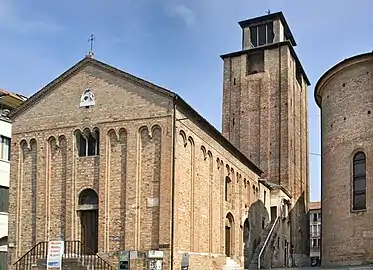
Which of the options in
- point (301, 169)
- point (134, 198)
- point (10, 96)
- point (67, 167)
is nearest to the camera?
point (134, 198)

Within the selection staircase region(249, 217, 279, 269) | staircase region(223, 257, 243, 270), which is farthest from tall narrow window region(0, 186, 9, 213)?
staircase region(249, 217, 279, 269)

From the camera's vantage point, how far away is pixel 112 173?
24.5 m

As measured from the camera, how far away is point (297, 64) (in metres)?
47.9

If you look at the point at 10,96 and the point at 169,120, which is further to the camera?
the point at 10,96

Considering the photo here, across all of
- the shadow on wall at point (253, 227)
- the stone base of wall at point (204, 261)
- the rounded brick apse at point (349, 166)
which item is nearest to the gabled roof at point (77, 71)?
the stone base of wall at point (204, 261)

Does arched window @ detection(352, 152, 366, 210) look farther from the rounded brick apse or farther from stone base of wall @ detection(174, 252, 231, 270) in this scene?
stone base of wall @ detection(174, 252, 231, 270)

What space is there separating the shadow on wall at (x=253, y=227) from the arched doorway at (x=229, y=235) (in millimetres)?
2194

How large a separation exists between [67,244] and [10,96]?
16.2 metres

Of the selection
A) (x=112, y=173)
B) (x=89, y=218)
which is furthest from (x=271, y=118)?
(x=89, y=218)

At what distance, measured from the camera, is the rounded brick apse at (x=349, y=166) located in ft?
87.7

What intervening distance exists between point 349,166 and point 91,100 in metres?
12.1

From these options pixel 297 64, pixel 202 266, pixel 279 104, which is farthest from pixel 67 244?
pixel 297 64

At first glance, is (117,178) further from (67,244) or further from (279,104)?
(279,104)

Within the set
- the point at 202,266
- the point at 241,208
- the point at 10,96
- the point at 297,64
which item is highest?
the point at 297,64
